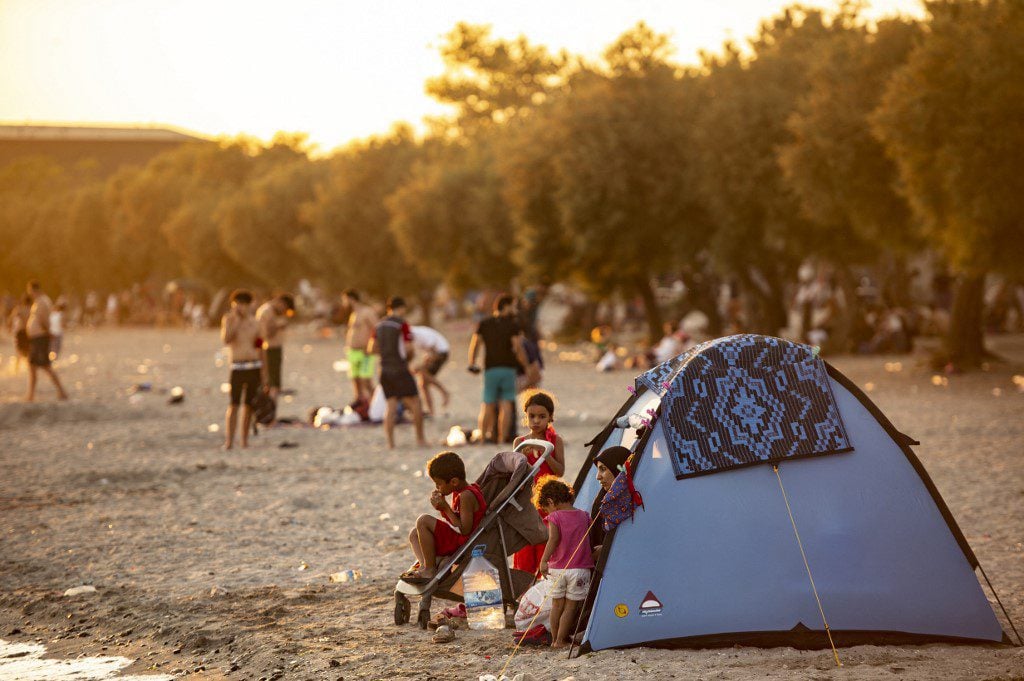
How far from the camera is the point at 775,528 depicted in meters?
7.07

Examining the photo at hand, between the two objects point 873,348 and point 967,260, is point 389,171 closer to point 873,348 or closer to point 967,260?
point 873,348

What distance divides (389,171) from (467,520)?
159 feet

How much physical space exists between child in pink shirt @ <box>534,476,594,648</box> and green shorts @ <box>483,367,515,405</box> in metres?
7.77

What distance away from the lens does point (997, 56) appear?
20.8m

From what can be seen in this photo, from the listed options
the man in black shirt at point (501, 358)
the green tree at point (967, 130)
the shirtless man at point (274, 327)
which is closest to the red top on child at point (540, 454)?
the man in black shirt at point (501, 358)

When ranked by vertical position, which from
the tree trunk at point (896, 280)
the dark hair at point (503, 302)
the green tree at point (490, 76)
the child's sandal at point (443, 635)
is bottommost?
the child's sandal at point (443, 635)

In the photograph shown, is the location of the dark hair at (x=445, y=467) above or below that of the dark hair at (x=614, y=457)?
below

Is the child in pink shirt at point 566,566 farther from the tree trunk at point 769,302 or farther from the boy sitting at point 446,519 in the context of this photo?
the tree trunk at point 769,302

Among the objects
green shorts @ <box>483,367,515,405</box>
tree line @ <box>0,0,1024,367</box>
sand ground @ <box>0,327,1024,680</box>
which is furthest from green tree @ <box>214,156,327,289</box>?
green shorts @ <box>483,367,515,405</box>

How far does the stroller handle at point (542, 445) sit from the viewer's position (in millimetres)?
7602

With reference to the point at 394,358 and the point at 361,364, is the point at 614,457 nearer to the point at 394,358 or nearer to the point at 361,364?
the point at 394,358

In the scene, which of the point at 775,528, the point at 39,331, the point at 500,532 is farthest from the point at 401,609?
the point at 39,331

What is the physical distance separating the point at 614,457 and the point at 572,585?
0.76 metres

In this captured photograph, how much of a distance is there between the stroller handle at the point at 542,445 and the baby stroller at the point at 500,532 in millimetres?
97
